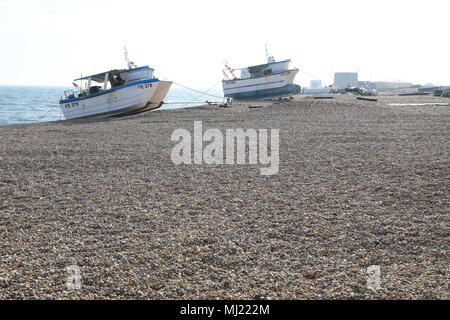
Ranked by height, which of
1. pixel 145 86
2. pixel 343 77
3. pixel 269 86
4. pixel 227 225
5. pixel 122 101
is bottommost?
pixel 227 225

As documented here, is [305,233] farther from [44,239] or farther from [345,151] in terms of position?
[345,151]

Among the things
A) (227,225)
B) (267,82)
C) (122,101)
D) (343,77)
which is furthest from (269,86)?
(343,77)

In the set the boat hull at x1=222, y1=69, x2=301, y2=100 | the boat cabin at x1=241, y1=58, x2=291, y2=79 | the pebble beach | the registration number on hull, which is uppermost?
the boat cabin at x1=241, y1=58, x2=291, y2=79

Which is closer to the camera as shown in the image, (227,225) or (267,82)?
(227,225)

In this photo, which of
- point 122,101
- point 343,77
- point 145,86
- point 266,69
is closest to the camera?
point 145,86

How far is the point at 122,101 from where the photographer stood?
29.1 metres

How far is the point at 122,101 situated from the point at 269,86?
2354cm

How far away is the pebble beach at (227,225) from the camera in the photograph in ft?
14.5

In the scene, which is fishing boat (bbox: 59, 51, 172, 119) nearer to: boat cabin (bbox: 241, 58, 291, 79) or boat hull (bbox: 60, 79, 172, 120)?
boat hull (bbox: 60, 79, 172, 120)

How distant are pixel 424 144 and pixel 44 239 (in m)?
11.5

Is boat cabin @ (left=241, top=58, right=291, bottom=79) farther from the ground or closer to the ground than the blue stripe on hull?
farther from the ground

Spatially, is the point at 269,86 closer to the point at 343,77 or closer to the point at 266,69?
the point at 266,69

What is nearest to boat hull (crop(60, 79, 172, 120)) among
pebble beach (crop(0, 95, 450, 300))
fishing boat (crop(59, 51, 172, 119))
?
fishing boat (crop(59, 51, 172, 119))

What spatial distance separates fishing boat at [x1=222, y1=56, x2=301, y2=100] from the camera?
47438 millimetres
